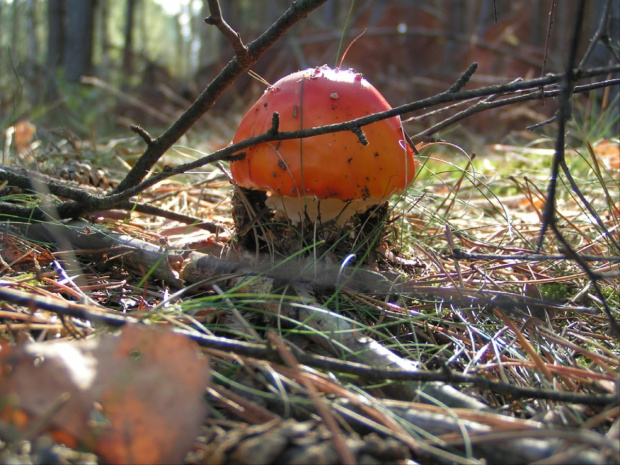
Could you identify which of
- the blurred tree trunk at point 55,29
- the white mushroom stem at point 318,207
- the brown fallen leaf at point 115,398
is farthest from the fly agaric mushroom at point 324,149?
the blurred tree trunk at point 55,29

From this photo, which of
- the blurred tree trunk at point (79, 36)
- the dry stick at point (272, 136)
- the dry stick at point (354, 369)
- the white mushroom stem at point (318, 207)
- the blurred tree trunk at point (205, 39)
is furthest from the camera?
the blurred tree trunk at point (205, 39)

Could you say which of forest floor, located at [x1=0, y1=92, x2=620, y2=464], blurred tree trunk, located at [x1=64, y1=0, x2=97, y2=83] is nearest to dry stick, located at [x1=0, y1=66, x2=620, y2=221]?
forest floor, located at [x1=0, y1=92, x2=620, y2=464]

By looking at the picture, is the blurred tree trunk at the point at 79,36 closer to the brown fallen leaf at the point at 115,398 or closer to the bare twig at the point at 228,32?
the bare twig at the point at 228,32

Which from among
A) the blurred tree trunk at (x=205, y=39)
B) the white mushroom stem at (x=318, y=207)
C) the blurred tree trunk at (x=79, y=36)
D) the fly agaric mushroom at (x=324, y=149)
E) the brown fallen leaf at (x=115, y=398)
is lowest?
the brown fallen leaf at (x=115, y=398)

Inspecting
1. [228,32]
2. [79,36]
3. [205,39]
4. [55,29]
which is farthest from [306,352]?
[205,39]

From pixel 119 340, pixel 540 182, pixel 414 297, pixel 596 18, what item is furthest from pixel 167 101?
pixel 119 340

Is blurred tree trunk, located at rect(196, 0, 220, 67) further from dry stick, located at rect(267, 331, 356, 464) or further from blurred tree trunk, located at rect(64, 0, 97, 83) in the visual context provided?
dry stick, located at rect(267, 331, 356, 464)
